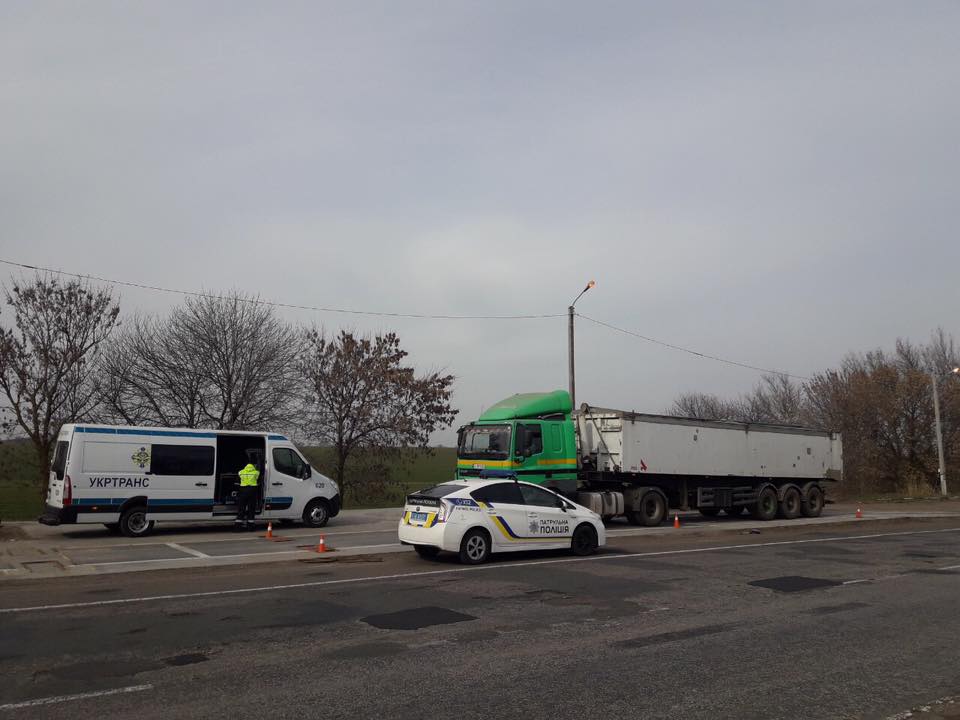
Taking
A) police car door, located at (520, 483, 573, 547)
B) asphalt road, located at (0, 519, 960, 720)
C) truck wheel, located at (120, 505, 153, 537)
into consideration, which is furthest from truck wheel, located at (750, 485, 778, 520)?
truck wheel, located at (120, 505, 153, 537)

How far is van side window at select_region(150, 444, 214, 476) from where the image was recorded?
1820 cm

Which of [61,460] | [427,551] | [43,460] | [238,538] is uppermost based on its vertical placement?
[43,460]

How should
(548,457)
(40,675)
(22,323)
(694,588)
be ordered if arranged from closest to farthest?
(40,675) → (694,588) → (548,457) → (22,323)

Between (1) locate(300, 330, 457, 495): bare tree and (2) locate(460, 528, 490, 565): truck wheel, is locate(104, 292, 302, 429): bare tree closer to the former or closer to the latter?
(1) locate(300, 330, 457, 495): bare tree

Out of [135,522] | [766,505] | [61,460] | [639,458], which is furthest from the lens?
[766,505]

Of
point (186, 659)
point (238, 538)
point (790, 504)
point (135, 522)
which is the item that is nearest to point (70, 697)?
point (186, 659)

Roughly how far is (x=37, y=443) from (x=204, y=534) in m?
16.1

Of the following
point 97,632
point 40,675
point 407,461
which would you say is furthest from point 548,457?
point 407,461

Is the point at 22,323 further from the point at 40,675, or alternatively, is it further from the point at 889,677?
the point at 889,677

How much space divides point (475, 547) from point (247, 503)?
8.06 metres

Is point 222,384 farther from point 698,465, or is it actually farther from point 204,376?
point 698,465

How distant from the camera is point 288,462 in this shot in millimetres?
20453

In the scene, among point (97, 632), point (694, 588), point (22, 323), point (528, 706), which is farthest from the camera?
point (22, 323)

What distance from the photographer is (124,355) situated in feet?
109
